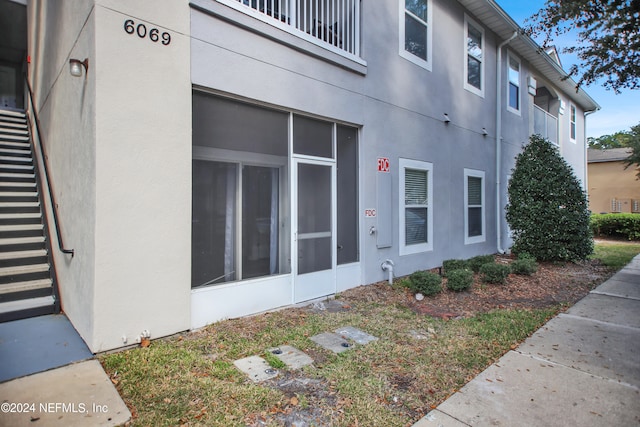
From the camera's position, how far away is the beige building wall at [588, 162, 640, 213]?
2531 cm

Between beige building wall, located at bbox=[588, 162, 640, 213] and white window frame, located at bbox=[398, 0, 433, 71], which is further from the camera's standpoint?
beige building wall, located at bbox=[588, 162, 640, 213]

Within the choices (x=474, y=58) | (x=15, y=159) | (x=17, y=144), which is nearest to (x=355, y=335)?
(x=15, y=159)

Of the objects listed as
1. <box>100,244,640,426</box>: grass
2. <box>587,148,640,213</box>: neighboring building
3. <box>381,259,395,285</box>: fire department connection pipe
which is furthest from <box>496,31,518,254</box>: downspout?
<box>587,148,640,213</box>: neighboring building

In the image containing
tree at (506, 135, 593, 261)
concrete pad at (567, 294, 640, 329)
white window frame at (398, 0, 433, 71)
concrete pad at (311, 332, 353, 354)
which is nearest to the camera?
concrete pad at (311, 332, 353, 354)

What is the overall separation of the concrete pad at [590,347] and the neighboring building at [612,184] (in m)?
27.8

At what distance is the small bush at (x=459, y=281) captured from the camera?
596cm

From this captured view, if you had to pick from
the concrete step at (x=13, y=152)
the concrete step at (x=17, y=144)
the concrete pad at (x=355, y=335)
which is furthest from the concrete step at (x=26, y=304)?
the concrete step at (x=17, y=144)

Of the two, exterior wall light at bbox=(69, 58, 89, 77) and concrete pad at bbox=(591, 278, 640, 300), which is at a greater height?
exterior wall light at bbox=(69, 58, 89, 77)

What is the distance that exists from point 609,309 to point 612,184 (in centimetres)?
2811

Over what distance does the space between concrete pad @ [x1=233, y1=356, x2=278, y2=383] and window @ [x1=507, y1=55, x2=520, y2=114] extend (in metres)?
10.6

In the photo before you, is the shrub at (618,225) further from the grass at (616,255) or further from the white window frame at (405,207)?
the white window frame at (405,207)

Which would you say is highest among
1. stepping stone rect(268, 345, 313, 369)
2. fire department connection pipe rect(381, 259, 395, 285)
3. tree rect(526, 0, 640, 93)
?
tree rect(526, 0, 640, 93)

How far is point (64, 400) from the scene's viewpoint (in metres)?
2.65

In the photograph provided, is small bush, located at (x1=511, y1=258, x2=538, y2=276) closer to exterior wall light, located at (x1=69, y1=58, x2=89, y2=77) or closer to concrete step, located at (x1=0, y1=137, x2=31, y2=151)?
exterior wall light, located at (x1=69, y1=58, x2=89, y2=77)
